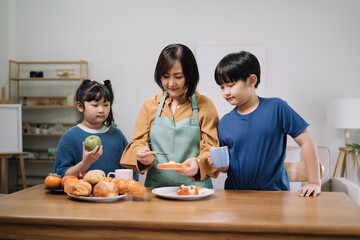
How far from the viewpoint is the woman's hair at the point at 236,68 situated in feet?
5.14

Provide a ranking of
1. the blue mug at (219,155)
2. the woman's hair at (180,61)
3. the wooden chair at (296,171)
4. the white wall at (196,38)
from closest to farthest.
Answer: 1. the blue mug at (219,155)
2. the woman's hair at (180,61)
3. the wooden chair at (296,171)
4. the white wall at (196,38)

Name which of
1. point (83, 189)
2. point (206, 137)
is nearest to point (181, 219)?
point (83, 189)

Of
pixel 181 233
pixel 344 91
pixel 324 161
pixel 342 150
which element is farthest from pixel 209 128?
pixel 344 91

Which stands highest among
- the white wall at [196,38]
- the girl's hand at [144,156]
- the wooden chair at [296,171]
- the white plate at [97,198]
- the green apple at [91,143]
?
the white wall at [196,38]

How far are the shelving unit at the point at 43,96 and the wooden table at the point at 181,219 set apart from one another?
384 centimetres

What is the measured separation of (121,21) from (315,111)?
298cm

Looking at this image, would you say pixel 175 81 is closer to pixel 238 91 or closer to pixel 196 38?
pixel 238 91

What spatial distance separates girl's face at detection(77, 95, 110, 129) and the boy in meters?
0.66

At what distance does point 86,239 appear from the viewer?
1089 millimetres

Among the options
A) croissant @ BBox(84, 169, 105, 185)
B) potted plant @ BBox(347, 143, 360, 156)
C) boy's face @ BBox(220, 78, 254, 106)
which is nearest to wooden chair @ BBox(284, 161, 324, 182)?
boy's face @ BBox(220, 78, 254, 106)

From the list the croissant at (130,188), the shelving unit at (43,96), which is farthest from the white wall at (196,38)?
the croissant at (130,188)

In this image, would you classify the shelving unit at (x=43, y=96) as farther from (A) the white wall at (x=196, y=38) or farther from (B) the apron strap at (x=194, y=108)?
(B) the apron strap at (x=194, y=108)

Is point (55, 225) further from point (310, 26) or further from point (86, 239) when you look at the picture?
point (310, 26)

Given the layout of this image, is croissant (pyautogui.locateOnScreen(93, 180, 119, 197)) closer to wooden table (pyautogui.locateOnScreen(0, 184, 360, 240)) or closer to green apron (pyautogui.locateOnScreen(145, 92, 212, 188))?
wooden table (pyautogui.locateOnScreen(0, 184, 360, 240))
